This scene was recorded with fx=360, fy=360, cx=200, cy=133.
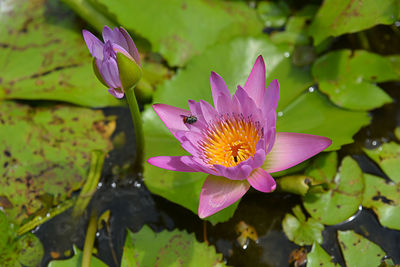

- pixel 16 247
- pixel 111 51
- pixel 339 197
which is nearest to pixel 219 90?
pixel 111 51

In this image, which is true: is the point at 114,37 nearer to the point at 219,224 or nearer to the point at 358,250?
the point at 219,224

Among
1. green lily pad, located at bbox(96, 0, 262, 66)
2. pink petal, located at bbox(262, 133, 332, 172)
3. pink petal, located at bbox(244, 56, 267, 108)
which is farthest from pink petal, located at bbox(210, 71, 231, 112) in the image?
green lily pad, located at bbox(96, 0, 262, 66)

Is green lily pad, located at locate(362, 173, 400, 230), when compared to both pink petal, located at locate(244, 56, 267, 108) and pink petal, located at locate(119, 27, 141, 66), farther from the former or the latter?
pink petal, located at locate(119, 27, 141, 66)

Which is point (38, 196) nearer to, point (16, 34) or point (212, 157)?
point (212, 157)

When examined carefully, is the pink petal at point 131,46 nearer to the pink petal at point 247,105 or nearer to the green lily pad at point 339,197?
the pink petal at point 247,105

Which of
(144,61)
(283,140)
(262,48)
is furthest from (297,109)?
(144,61)

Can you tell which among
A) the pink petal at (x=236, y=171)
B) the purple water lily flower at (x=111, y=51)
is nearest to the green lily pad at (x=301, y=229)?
the pink petal at (x=236, y=171)

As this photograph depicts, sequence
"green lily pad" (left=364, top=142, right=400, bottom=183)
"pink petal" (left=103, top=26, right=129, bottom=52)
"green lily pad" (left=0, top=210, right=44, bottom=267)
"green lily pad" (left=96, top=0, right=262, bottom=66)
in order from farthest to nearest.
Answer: "green lily pad" (left=96, top=0, right=262, bottom=66)
"green lily pad" (left=364, top=142, right=400, bottom=183)
"green lily pad" (left=0, top=210, right=44, bottom=267)
"pink petal" (left=103, top=26, right=129, bottom=52)
